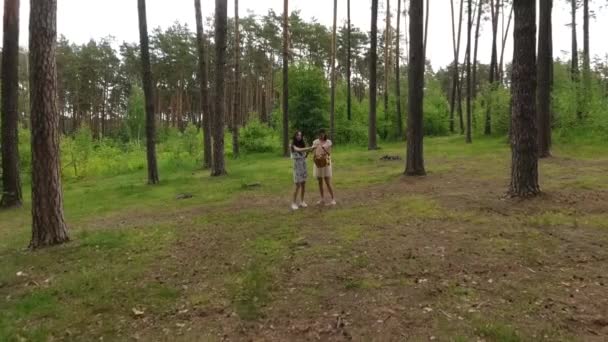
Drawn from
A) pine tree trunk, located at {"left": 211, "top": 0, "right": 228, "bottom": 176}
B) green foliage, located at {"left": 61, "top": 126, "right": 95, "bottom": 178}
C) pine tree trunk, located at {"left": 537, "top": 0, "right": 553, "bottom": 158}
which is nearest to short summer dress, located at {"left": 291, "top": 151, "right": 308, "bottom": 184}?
pine tree trunk, located at {"left": 211, "top": 0, "right": 228, "bottom": 176}

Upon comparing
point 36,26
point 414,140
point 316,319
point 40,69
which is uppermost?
point 36,26

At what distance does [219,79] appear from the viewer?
638 inches

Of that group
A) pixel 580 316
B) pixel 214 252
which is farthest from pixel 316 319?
pixel 214 252

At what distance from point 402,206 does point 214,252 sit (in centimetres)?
399

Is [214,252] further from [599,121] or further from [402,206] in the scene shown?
[599,121]

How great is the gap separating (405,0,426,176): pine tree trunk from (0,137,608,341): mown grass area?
199cm

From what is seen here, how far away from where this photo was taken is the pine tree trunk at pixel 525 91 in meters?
8.47

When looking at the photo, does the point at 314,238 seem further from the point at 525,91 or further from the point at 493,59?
the point at 493,59

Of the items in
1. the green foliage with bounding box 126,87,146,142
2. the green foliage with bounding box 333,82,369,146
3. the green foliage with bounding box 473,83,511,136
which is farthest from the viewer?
the green foliage with bounding box 126,87,146,142

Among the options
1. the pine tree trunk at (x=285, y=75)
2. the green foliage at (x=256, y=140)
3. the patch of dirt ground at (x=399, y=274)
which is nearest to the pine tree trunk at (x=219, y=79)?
the pine tree trunk at (x=285, y=75)

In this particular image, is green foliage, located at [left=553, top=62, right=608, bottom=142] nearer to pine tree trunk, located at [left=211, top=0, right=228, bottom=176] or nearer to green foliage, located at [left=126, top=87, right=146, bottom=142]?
pine tree trunk, located at [left=211, top=0, right=228, bottom=176]

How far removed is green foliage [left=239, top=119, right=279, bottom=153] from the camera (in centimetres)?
2605

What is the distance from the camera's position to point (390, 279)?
5160 millimetres

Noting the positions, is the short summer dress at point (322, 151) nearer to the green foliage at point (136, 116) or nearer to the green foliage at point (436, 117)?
the green foliage at point (436, 117)
